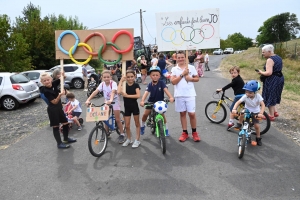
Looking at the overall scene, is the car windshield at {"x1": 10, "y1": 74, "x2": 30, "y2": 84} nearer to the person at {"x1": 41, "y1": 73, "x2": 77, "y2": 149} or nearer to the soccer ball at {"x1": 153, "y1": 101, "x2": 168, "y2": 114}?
the person at {"x1": 41, "y1": 73, "x2": 77, "y2": 149}

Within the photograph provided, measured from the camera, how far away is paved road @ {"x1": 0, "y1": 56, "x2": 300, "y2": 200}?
3553 millimetres

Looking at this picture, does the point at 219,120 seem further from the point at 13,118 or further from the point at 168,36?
the point at 13,118

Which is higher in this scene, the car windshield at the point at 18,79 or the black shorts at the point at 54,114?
the car windshield at the point at 18,79

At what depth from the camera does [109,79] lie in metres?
5.26

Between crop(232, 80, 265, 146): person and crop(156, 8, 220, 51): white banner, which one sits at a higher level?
crop(156, 8, 220, 51): white banner

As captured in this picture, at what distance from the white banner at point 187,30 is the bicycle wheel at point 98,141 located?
205 centimetres

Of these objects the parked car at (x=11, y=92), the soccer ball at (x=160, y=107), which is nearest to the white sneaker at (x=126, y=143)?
the soccer ball at (x=160, y=107)

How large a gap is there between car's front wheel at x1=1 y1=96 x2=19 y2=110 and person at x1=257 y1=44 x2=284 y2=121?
29.4 ft

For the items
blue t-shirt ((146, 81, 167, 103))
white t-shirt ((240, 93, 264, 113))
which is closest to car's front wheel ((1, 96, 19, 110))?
blue t-shirt ((146, 81, 167, 103))

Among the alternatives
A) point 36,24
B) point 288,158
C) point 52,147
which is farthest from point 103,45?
point 36,24

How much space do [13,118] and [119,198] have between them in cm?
684

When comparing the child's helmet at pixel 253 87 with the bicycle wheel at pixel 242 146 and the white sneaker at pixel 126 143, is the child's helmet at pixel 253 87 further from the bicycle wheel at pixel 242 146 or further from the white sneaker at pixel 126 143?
the white sneaker at pixel 126 143

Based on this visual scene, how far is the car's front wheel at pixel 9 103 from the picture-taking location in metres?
10.1

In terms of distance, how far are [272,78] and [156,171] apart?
4.10 metres
